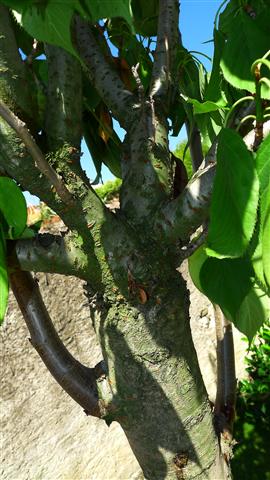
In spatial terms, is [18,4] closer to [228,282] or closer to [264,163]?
[264,163]

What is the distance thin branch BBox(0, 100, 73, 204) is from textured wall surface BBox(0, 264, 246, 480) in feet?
2.56

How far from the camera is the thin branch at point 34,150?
0.42 metres

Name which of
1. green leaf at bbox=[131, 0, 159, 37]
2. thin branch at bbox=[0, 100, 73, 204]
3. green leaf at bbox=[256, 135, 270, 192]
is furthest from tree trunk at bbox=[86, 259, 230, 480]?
green leaf at bbox=[131, 0, 159, 37]

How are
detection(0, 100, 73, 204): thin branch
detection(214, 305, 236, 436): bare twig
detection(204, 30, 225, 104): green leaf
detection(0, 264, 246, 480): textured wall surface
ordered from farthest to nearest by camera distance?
detection(0, 264, 246, 480): textured wall surface
detection(214, 305, 236, 436): bare twig
detection(204, 30, 225, 104): green leaf
detection(0, 100, 73, 204): thin branch

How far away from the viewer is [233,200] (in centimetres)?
35

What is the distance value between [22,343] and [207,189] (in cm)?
98

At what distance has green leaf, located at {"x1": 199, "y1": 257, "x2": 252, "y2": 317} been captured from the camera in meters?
0.49

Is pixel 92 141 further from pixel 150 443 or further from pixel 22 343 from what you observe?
pixel 22 343

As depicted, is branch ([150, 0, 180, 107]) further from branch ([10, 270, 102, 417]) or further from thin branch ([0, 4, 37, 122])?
branch ([10, 270, 102, 417])

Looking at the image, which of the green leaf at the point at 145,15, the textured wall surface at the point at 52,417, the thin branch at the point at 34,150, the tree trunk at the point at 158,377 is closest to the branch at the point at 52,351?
the tree trunk at the point at 158,377

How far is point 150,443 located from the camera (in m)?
0.61

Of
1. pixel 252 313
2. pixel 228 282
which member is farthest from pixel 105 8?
pixel 252 313

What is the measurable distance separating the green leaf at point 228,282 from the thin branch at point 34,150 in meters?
0.19

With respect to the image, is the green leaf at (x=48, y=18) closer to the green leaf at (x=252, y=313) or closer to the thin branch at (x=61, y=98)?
the thin branch at (x=61, y=98)
